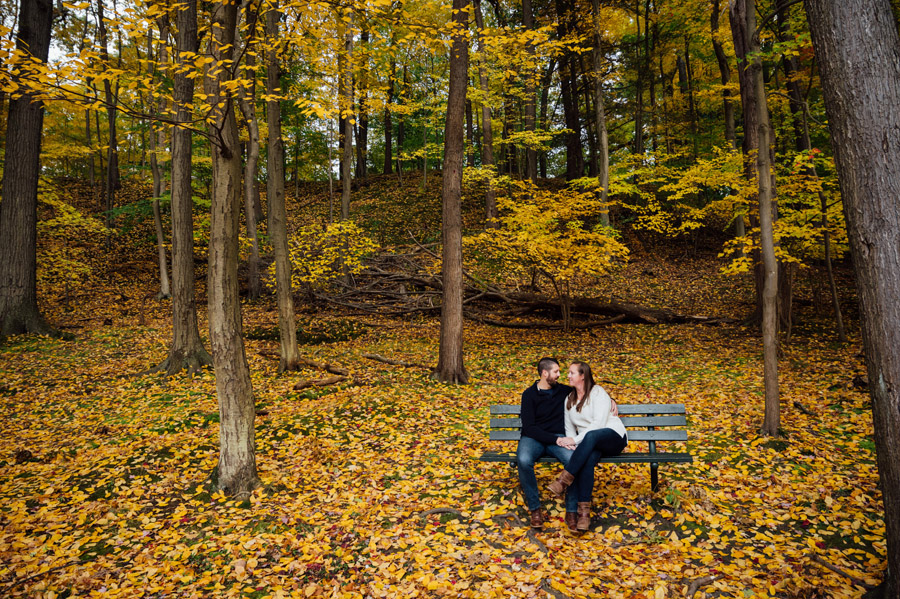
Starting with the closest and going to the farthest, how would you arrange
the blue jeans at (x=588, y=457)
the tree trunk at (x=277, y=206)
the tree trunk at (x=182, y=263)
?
the blue jeans at (x=588, y=457)
the tree trunk at (x=277, y=206)
the tree trunk at (x=182, y=263)

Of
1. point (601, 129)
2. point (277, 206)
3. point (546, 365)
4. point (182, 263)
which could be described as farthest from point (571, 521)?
point (601, 129)

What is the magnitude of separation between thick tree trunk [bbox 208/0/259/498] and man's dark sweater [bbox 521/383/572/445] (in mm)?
2765

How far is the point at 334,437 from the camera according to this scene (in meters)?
6.04

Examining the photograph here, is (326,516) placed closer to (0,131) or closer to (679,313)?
(679,313)

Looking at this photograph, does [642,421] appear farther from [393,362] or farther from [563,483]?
[393,362]

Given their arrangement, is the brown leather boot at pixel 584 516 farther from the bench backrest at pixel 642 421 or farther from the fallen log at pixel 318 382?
the fallen log at pixel 318 382

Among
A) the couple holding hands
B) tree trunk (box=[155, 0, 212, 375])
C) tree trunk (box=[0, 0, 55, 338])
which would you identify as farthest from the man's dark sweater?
tree trunk (box=[0, 0, 55, 338])

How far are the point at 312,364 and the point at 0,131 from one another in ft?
64.7

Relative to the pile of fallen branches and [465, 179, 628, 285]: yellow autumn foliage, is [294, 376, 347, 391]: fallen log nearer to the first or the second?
[465, 179, 628, 285]: yellow autumn foliage

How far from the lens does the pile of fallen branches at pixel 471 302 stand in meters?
12.6

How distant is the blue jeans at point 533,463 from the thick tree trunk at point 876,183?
1.99m

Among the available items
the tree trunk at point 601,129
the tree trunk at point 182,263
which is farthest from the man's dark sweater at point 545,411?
the tree trunk at point 601,129

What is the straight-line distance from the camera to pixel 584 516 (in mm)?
3930

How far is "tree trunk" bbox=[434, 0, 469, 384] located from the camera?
784 centimetres
